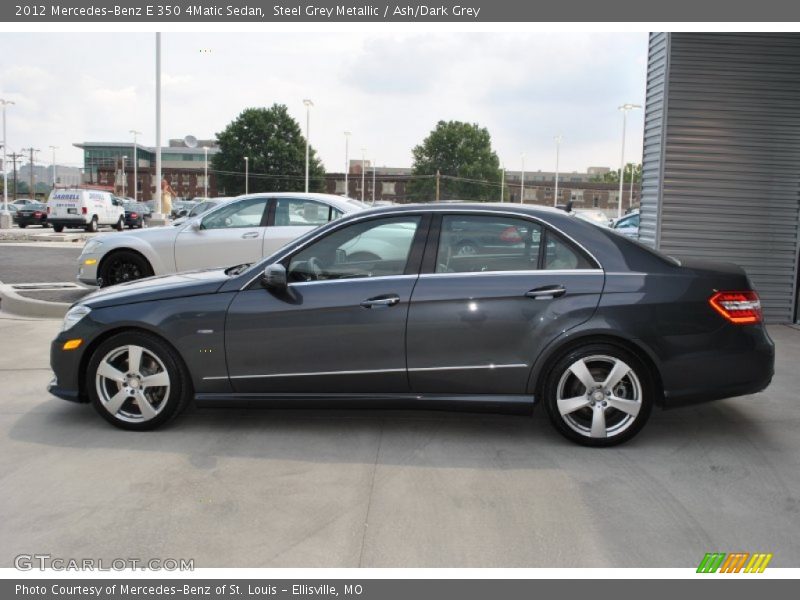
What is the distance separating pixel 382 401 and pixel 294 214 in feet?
18.2

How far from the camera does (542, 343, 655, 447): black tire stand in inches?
191

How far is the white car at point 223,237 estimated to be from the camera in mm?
10047

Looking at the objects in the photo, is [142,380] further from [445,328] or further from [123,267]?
[123,267]

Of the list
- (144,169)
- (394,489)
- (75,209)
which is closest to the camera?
(394,489)

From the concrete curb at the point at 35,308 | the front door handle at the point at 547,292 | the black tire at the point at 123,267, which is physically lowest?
the concrete curb at the point at 35,308

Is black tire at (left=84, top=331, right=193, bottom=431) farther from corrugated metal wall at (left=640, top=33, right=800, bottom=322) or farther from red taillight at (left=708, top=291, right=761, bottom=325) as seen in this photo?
corrugated metal wall at (left=640, top=33, right=800, bottom=322)

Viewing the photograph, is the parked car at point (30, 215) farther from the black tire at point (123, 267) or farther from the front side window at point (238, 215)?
the front side window at point (238, 215)

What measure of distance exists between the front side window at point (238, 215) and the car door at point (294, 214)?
18 cm

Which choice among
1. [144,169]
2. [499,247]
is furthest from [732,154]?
[144,169]

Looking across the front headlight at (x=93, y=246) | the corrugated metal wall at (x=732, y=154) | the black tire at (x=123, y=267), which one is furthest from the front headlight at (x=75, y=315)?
the corrugated metal wall at (x=732, y=154)

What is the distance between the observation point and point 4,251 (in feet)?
67.2

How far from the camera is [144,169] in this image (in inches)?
4609

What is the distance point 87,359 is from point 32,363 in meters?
2.47

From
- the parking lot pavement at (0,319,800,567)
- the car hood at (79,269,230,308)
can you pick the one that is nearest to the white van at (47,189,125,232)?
the parking lot pavement at (0,319,800,567)
